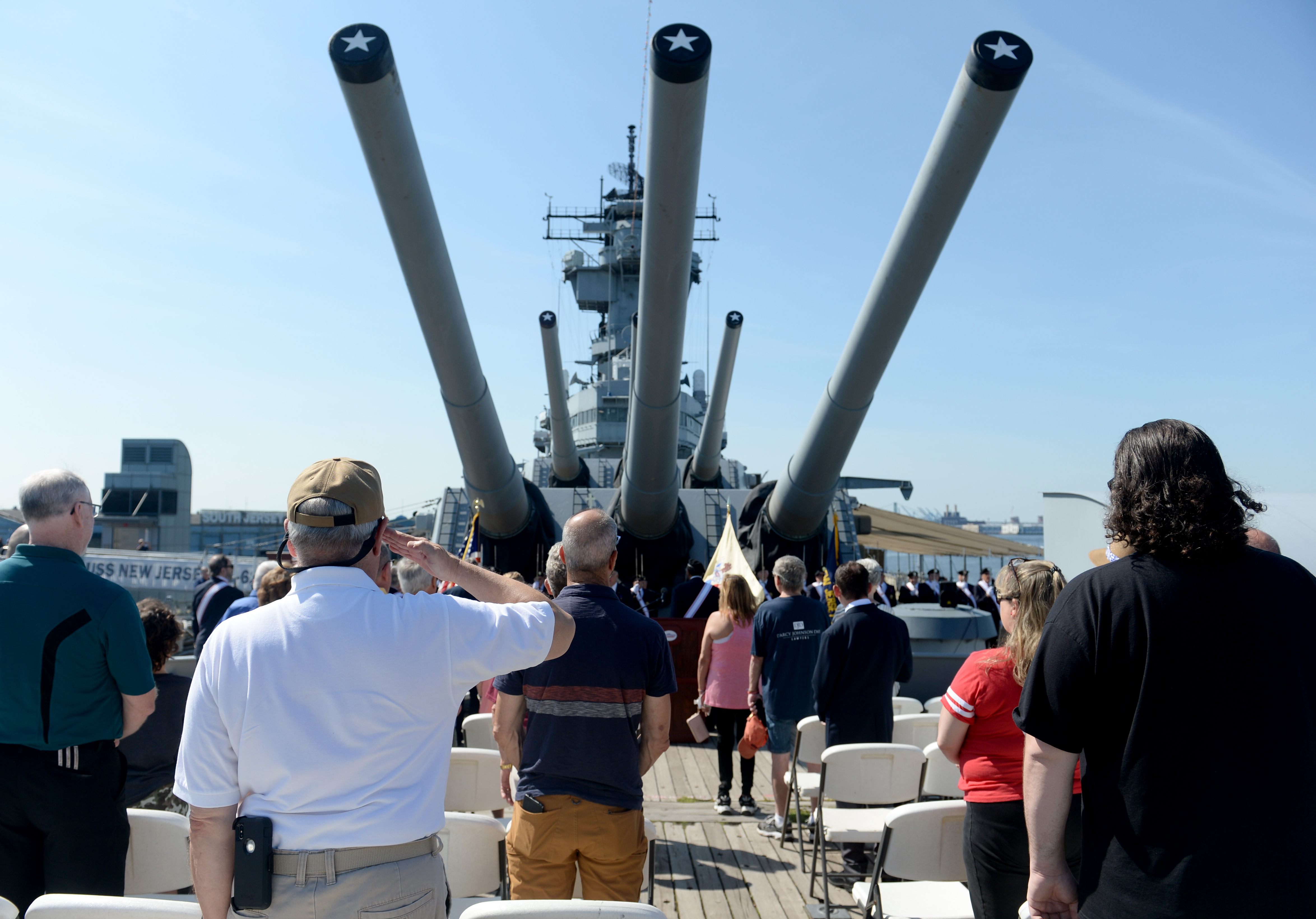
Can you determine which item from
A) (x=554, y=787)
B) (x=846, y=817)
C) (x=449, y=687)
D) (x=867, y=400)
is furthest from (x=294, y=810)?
(x=867, y=400)

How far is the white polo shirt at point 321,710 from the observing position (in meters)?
1.56

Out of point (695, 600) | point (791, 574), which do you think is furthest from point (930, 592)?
point (791, 574)

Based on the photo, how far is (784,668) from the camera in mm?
4875

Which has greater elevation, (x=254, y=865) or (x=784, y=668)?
(x=254, y=865)

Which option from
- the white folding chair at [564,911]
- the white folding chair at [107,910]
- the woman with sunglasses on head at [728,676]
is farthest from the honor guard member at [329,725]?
the woman with sunglasses on head at [728,676]

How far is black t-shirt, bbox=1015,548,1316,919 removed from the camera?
1478 millimetres

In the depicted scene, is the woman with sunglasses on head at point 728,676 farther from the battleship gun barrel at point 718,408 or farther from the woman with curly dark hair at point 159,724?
the battleship gun barrel at point 718,408

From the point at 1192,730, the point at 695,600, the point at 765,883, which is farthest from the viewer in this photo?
the point at 695,600

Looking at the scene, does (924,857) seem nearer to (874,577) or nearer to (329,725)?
(329,725)

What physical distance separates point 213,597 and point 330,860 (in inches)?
188

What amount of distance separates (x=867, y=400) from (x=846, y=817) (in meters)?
3.85

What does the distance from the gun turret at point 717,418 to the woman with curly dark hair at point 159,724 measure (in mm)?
9162

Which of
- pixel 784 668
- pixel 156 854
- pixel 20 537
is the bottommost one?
pixel 156 854

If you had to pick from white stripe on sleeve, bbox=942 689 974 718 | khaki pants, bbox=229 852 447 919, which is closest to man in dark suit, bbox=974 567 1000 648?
white stripe on sleeve, bbox=942 689 974 718
